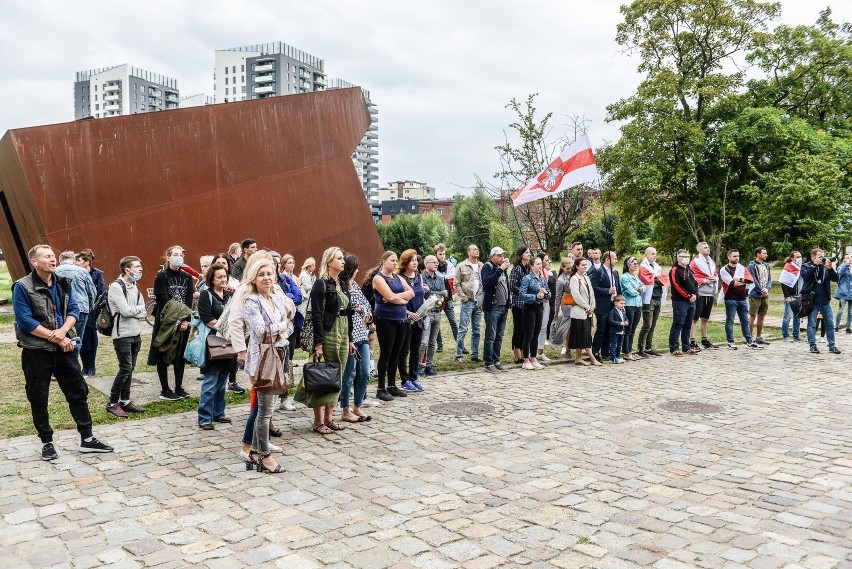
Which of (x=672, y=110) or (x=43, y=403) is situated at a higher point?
(x=672, y=110)

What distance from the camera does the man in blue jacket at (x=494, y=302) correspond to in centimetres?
1027

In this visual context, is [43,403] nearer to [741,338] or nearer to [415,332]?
[415,332]

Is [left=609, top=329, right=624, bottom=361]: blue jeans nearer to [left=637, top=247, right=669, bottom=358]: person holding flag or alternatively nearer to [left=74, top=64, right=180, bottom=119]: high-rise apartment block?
[left=637, top=247, right=669, bottom=358]: person holding flag

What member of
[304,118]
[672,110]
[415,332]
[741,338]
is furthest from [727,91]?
[415,332]

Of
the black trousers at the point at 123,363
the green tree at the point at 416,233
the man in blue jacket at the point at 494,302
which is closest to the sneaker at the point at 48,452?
the black trousers at the point at 123,363

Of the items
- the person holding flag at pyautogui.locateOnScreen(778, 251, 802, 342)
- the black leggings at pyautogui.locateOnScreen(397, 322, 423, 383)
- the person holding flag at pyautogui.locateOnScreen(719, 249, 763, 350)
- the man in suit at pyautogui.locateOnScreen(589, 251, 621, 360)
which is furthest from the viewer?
the person holding flag at pyautogui.locateOnScreen(778, 251, 802, 342)

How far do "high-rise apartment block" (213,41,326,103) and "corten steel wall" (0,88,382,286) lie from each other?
344 ft

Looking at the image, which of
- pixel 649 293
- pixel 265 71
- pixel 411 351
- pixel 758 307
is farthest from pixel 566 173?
pixel 265 71

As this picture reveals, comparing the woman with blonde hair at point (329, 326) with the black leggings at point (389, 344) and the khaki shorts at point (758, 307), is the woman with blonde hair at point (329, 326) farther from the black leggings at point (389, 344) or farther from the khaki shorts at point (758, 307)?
the khaki shorts at point (758, 307)

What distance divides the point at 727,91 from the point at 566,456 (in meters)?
27.6

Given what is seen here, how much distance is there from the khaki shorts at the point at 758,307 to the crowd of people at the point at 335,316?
0.03 m

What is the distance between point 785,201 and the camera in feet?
83.8

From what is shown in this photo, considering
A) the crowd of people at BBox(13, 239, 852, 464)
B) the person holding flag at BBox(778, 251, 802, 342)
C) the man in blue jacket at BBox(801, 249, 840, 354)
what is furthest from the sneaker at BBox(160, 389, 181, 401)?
the person holding flag at BBox(778, 251, 802, 342)

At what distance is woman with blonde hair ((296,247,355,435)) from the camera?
6.41 meters
